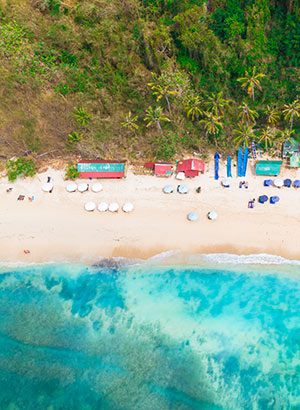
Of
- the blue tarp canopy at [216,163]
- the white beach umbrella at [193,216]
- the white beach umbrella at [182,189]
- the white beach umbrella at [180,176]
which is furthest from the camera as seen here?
the blue tarp canopy at [216,163]

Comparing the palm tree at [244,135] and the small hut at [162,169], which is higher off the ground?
the palm tree at [244,135]

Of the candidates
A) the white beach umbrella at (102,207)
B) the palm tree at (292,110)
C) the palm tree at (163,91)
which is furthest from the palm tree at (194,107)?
the white beach umbrella at (102,207)

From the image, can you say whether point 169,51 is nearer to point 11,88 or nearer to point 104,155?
point 104,155

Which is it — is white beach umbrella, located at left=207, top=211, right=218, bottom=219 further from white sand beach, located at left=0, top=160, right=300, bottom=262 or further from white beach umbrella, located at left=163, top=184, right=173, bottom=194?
white beach umbrella, located at left=163, top=184, right=173, bottom=194

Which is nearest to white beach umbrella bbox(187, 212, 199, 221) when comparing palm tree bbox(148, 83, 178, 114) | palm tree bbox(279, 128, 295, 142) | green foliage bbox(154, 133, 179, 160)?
green foliage bbox(154, 133, 179, 160)

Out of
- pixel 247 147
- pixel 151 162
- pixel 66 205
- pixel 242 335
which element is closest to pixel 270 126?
pixel 247 147

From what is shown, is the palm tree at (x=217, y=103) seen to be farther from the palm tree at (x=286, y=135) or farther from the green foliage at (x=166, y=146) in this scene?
the palm tree at (x=286, y=135)

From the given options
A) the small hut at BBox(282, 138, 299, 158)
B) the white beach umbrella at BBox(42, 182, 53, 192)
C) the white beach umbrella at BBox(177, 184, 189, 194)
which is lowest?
the white beach umbrella at BBox(177, 184, 189, 194)
